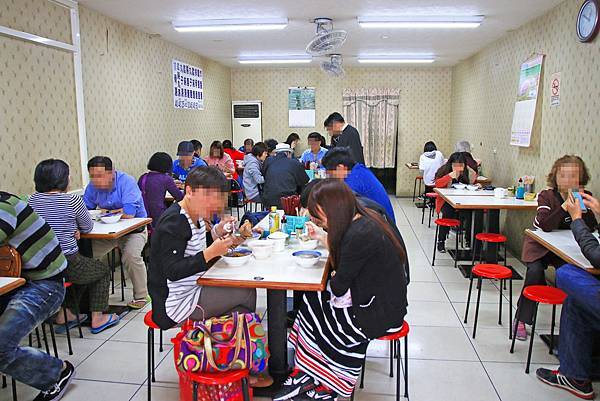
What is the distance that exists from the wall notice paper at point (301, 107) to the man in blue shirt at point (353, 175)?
6.82m

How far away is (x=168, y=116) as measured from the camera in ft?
22.7

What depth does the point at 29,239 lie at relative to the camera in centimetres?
270

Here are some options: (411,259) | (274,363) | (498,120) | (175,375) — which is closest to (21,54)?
(175,375)

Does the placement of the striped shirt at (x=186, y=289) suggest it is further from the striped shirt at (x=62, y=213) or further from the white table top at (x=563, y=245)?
the white table top at (x=563, y=245)

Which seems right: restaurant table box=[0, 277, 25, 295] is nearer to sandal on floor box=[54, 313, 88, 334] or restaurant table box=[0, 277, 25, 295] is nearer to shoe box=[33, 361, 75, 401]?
shoe box=[33, 361, 75, 401]

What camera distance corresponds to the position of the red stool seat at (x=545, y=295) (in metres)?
2.94

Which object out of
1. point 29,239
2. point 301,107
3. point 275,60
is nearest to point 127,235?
point 29,239

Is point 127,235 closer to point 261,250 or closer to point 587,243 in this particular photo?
point 261,250

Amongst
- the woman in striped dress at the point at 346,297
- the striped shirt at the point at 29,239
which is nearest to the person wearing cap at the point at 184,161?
the striped shirt at the point at 29,239

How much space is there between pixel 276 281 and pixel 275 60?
23.1 ft

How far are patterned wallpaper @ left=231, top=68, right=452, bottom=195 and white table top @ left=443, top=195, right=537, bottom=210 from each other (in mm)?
5168

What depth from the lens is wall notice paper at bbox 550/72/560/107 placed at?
16.0 feet

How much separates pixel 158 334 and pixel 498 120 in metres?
5.46

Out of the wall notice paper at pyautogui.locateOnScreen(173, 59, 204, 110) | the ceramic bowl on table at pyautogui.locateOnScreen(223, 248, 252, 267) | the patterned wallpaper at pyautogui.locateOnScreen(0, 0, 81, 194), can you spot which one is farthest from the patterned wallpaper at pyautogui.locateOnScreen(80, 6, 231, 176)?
the ceramic bowl on table at pyautogui.locateOnScreen(223, 248, 252, 267)
